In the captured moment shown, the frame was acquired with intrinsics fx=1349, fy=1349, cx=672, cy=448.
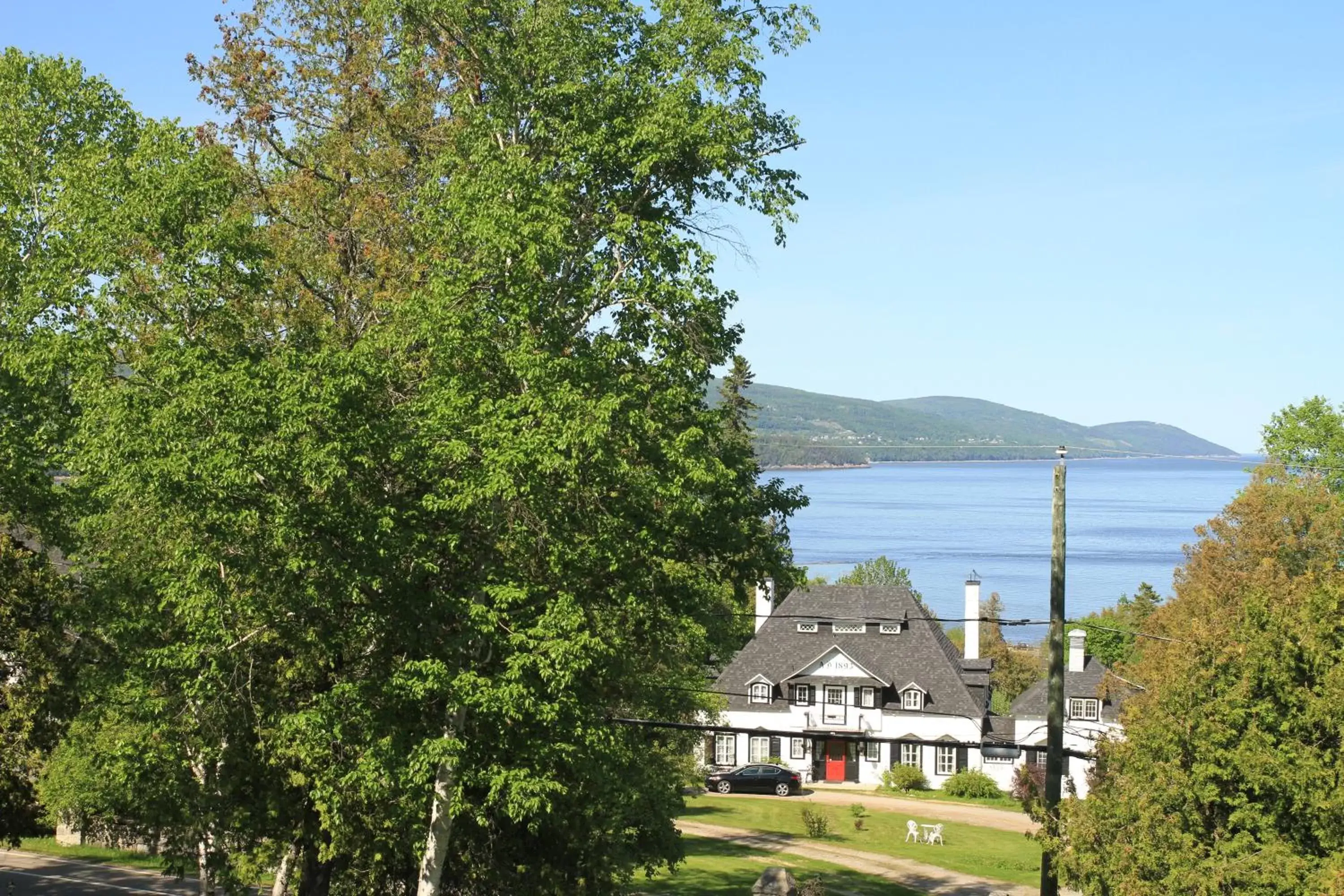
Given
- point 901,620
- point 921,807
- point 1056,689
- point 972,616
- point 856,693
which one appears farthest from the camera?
point 972,616

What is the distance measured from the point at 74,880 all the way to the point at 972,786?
37.9 metres

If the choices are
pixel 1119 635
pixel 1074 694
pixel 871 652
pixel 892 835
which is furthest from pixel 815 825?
pixel 1119 635

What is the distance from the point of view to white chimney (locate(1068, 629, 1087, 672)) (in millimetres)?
62219

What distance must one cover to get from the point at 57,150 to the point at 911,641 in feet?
159

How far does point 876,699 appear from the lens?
62.2m

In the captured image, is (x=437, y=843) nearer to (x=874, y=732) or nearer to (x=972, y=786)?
(x=972, y=786)

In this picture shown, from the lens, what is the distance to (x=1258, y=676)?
58.1 ft

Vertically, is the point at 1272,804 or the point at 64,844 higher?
the point at 1272,804

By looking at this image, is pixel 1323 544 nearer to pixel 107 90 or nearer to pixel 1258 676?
pixel 1258 676

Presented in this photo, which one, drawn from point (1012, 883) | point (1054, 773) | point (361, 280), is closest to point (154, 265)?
point (361, 280)

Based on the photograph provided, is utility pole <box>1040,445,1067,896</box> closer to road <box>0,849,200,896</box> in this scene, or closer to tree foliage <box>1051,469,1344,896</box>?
tree foliage <box>1051,469,1344,896</box>

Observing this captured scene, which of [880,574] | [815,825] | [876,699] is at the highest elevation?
[880,574]

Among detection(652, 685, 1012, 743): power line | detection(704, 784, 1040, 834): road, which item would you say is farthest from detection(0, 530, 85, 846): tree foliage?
detection(652, 685, 1012, 743): power line

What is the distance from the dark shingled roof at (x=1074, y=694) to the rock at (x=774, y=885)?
39213 millimetres
